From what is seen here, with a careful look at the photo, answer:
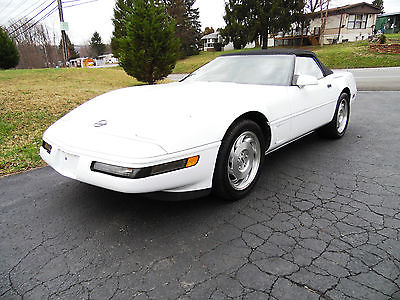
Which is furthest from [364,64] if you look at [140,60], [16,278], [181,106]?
[16,278]

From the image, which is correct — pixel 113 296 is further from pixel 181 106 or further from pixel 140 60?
pixel 140 60

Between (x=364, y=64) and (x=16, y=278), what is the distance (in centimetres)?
2305

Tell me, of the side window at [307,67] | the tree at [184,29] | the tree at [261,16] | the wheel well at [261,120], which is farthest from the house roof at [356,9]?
the wheel well at [261,120]

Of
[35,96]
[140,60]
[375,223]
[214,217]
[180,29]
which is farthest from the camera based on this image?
[180,29]

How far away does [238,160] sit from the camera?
8.46ft

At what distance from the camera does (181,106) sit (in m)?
2.37

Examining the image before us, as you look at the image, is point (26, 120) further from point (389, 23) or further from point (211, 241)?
point (389, 23)

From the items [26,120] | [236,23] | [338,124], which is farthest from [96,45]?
[338,124]

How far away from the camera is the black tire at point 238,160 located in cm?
234

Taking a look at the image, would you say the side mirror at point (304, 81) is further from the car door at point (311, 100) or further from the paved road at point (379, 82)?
the paved road at point (379, 82)

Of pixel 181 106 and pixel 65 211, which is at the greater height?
pixel 181 106

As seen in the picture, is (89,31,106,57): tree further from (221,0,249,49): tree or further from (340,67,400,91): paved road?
(340,67,400,91): paved road

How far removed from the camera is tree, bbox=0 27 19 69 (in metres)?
17.6

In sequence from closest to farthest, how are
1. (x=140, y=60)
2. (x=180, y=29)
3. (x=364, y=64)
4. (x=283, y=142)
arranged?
(x=283, y=142)
(x=140, y=60)
(x=364, y=64)
(x=180, y=29)
